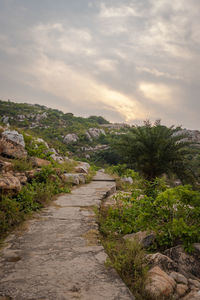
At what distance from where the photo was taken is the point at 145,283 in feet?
5.24

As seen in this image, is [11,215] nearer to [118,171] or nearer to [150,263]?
[150,263]

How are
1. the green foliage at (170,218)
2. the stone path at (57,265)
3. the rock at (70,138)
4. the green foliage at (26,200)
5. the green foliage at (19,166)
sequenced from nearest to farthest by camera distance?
the stone path at (57,265)
the green foliage at (170,218)
the green foliage at (26,200)
the green foliage at (19,166)
the rock at (70,138)

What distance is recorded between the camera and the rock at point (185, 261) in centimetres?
199

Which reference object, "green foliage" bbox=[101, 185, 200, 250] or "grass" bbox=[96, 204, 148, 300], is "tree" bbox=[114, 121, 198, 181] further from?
"grass" bbox=[96, 204, 148, 300]

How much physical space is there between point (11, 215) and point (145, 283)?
2.07m

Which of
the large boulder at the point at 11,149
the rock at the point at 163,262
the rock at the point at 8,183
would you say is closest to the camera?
the rock at the point at 163,262

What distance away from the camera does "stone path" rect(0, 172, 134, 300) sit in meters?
1.45

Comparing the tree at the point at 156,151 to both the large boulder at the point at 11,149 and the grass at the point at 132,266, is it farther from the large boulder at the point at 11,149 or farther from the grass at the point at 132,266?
the grass at the point at 132,266

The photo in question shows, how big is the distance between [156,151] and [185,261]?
4194 mm

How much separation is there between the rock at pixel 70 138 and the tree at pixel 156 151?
26935 millimetres

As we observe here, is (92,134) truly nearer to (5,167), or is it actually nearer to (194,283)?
(5,167)

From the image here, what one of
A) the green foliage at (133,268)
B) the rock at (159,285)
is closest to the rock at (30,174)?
the green foliage at (133,268)

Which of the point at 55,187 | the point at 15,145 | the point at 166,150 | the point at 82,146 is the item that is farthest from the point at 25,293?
the point at 82,146

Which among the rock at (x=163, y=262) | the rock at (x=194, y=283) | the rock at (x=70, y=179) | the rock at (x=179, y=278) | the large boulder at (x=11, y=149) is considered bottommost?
the rock at (x=194, y=283)
